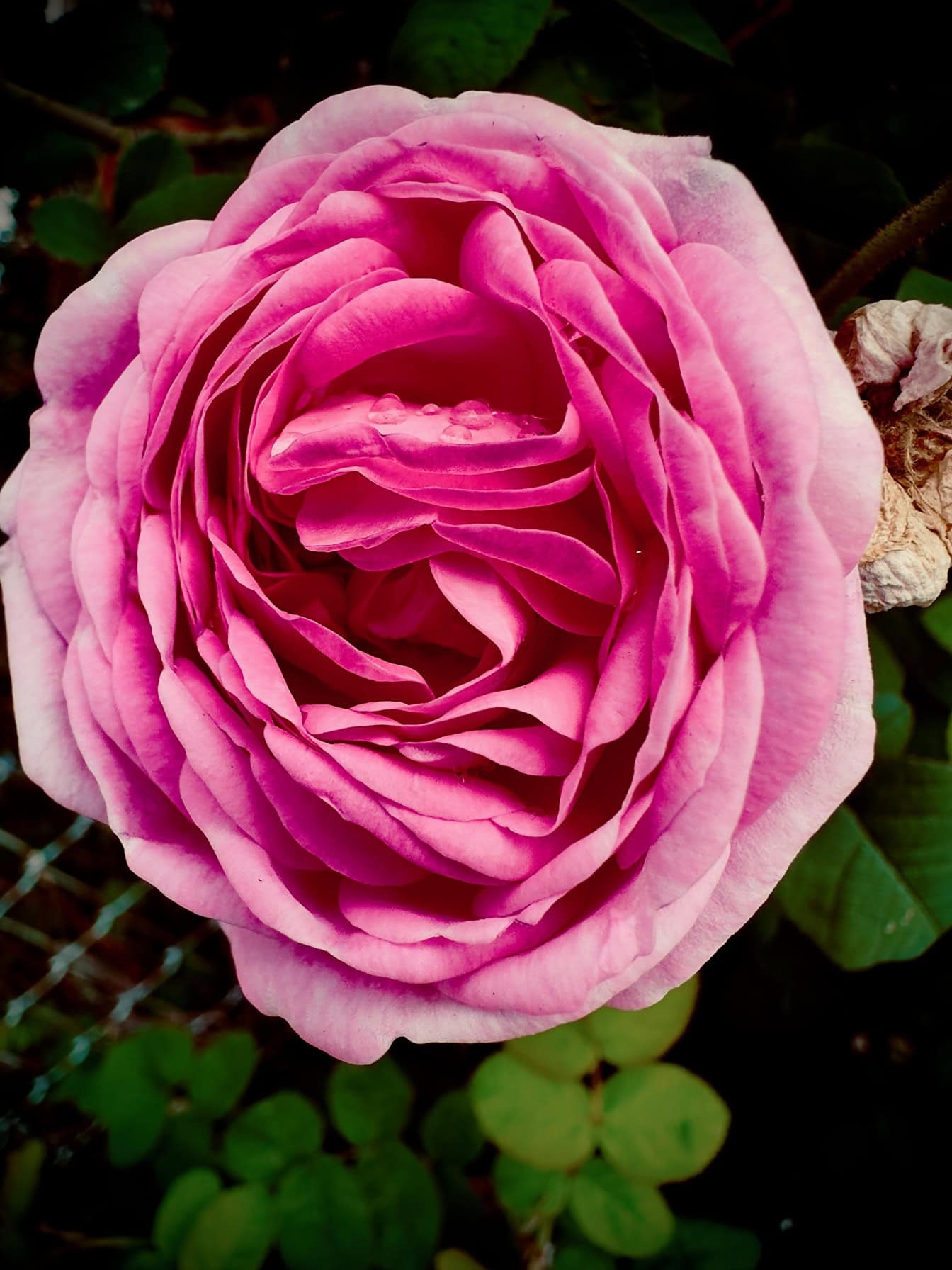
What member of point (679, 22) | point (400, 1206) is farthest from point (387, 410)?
point (400, 1206)

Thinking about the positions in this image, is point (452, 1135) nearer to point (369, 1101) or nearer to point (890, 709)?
point (369, 1101)

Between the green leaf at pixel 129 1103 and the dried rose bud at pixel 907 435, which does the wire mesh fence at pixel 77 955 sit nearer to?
the green leaf at pixel 129 1103

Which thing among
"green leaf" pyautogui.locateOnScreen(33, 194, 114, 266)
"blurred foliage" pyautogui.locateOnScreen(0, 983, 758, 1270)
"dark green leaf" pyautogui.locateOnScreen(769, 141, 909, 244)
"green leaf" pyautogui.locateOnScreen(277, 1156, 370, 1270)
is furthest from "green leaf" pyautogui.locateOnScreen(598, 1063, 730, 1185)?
"green leaf" pyautogui.locateOnScreen(33, 194, 114, 266)

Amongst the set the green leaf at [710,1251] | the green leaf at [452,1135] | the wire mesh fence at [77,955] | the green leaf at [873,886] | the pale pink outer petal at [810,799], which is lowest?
the wire mesh fence at [77,955]

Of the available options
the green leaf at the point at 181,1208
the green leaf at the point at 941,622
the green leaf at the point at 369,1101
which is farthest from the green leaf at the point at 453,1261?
the green leaf at the point at 941,622

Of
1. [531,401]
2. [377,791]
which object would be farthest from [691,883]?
[531,401]

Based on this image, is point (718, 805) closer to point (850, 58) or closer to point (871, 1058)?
point (850, 58)

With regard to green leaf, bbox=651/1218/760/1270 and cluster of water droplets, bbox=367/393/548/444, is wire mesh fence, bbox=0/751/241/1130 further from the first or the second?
cluster of water droplets, bbox=367/393/548/444
